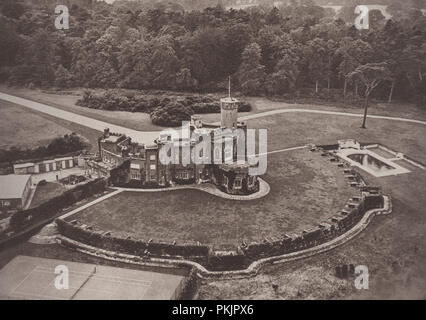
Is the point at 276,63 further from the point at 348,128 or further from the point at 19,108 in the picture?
the point at 19,108

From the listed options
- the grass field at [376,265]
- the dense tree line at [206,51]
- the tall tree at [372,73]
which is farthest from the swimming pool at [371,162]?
the dense tree line at [206,51]

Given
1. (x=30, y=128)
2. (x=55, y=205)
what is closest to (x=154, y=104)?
(x=30, y=128)

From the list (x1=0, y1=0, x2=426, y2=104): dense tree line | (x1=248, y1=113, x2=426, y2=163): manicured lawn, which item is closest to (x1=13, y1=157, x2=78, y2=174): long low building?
(x1=0, y1=0, x2=426, y2=104): dense tree line

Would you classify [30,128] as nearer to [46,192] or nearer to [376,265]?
[46,192]

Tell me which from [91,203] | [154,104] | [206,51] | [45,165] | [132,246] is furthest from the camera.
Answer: [206,51]

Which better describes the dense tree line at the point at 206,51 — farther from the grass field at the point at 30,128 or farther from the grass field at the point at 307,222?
the grass field at the point at 307,222
